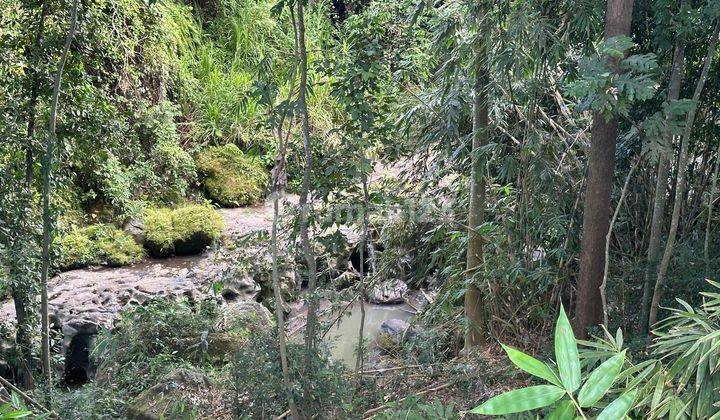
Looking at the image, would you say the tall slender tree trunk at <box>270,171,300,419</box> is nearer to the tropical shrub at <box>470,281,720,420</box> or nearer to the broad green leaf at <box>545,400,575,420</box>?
the tropical shrub at <box>470,281,720,420</box>

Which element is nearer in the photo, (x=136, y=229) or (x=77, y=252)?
(x=77, y=252)

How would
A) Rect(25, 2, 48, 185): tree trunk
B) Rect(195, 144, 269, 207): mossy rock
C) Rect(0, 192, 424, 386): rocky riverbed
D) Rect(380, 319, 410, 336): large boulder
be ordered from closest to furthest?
1. Rect(25, 2, 48, 185): tree trunk
2. Rect(0, 192, 424, 386): rocky riverbed
3. Rect(380, 319, 410, 336): large boulder
4. Rect(195, 144, 269, 207): mossy rock

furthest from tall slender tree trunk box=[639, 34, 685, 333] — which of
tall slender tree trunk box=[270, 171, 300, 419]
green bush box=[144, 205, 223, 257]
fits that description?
green bush box=[144, 205, 223, 257]

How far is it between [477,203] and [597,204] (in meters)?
0.98

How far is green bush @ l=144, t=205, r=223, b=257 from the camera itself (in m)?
6.61

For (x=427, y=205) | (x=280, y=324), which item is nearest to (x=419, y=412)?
(x=280, y=324)

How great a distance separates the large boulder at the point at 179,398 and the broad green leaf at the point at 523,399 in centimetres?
218

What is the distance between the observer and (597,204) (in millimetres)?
2746

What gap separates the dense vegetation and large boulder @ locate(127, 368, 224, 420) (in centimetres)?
1

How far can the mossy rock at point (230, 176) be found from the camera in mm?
7770

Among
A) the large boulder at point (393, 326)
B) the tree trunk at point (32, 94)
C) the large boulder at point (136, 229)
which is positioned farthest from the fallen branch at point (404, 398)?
the large boulder at point (136, 229)

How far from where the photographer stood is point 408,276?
538cm

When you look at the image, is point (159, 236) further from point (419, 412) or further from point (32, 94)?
point (419, 412)

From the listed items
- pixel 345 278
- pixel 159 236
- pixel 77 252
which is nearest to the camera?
pixel 345 278
